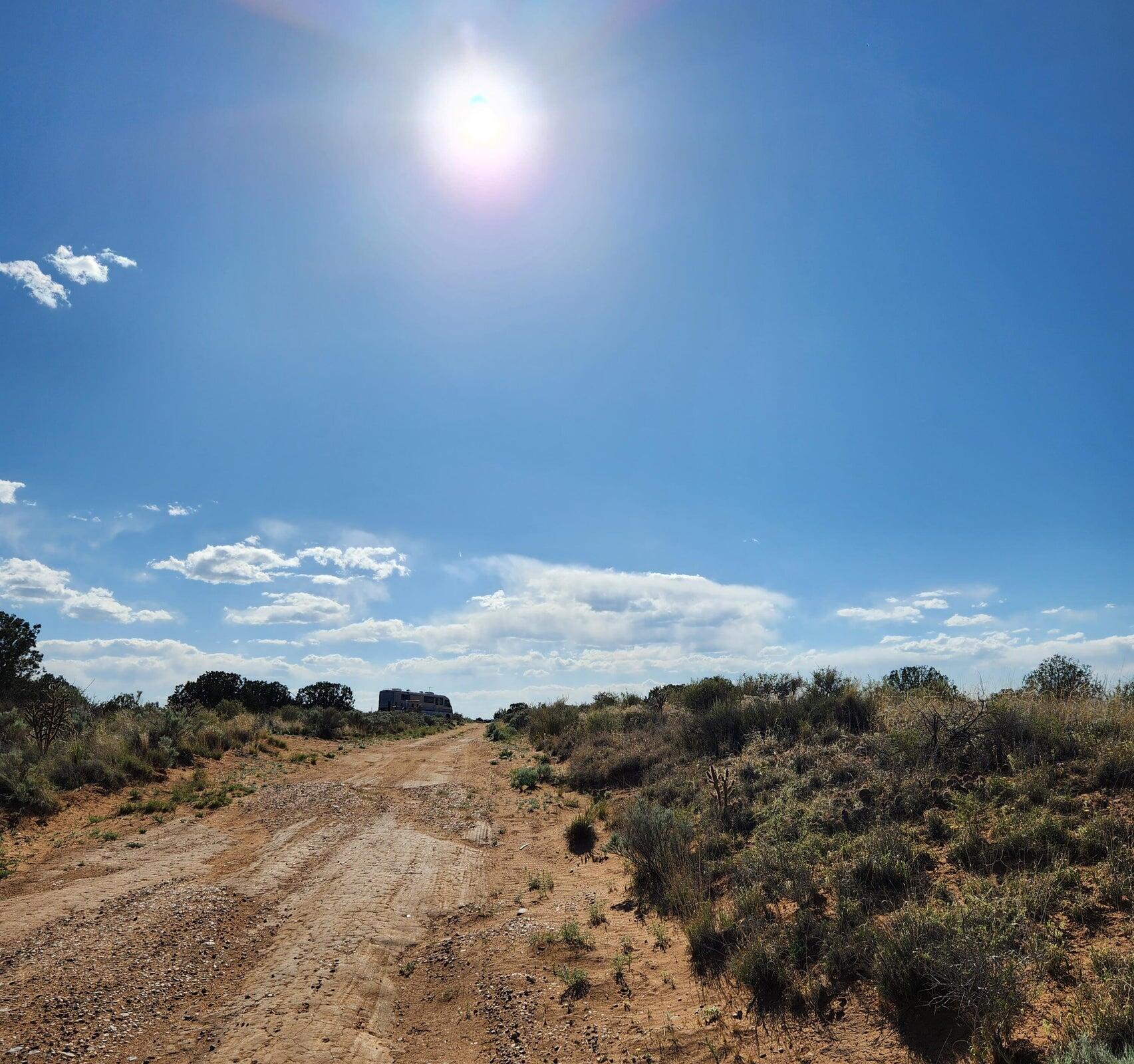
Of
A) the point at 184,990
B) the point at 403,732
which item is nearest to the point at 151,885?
the point at 184,990

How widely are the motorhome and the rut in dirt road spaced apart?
73781 millimetres

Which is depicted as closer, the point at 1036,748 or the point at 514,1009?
the point at 514,1009

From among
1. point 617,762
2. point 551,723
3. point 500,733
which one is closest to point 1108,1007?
point 617,762

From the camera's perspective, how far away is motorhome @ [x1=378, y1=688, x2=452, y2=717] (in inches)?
3342

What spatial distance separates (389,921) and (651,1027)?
379 centimetres

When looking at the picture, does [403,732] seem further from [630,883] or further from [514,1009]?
[514,1009]

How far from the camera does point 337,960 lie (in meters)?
6.71

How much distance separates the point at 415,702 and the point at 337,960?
85390 mm

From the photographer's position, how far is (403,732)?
41844 millimetres

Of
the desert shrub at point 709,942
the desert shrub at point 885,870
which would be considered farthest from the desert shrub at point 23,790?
the desert shrub at point 885,870

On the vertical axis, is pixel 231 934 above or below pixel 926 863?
below

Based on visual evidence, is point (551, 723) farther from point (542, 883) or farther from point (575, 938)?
point (575, 938)

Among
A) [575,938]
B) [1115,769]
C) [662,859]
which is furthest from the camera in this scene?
[662,859]

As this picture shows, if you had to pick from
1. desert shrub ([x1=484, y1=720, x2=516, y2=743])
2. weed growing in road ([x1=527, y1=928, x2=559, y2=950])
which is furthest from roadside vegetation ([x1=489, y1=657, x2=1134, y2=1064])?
desert shrub ([x1=484, y1=720, x2=516, y2=743])
